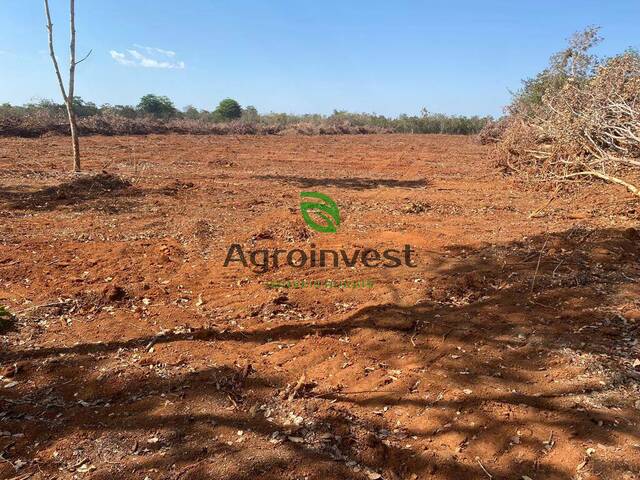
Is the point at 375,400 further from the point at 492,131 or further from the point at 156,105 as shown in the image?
the point at 156,105

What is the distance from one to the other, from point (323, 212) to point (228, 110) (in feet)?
93.0

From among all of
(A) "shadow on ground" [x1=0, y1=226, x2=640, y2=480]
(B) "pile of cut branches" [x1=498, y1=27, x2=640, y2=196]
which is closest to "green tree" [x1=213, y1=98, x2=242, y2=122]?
(B) "pile of cut branches" [x1=498, y1=27, x2=640, y2=196]

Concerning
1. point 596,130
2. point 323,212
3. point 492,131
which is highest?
point 492,131

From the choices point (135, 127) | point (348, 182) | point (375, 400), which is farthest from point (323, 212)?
point (135, 127)

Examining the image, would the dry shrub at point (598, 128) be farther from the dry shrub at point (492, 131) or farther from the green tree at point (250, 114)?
the green tree at point (250, 114)

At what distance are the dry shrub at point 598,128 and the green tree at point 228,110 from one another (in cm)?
2697

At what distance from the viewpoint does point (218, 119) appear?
30656 mm

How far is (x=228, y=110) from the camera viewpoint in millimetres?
32469

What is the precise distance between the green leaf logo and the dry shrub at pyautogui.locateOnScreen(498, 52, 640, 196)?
310 cm

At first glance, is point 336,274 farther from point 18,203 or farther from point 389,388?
point 18,203

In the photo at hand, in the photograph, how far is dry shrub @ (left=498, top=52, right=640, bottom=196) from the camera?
5766mm

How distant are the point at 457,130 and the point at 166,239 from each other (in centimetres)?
2418

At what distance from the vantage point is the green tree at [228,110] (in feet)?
106

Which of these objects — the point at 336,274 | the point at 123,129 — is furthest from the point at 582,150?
the point at 123,129
